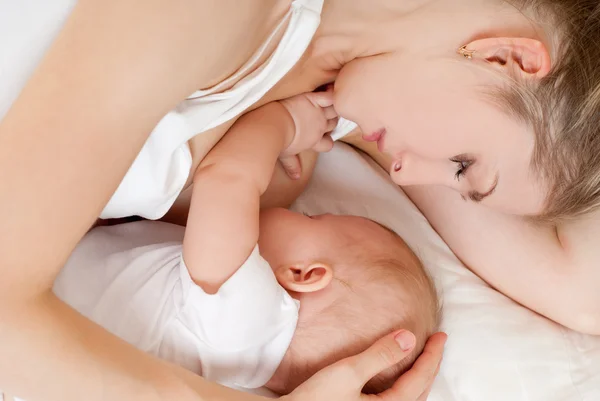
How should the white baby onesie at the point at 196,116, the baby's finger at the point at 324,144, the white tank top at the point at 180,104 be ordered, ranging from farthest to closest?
the baby's finger at the point at 324,144 < the white baby onesie at the point at 196,116 < the white tank top at the point at 180,104

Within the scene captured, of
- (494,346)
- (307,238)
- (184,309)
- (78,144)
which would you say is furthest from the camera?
(494,346)

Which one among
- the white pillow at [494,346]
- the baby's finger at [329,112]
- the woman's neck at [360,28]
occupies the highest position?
the woman's neck at [360,28]

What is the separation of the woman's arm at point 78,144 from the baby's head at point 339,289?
14.8 inches

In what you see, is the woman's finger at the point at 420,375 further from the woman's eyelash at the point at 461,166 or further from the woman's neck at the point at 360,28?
the woman's neck at the point at 360,28

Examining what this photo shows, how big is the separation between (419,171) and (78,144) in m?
0.64

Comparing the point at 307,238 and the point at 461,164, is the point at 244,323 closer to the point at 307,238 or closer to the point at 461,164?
the point at 307,238

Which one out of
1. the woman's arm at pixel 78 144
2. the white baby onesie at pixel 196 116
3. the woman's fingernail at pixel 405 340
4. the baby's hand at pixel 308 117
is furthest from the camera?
the baby's hand at pixel 308 117

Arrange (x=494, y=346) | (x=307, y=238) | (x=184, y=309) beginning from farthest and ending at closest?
(x=494, y=346)
(x=307, y=238)
(x=184, y=309)

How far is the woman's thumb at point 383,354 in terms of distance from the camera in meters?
1.05

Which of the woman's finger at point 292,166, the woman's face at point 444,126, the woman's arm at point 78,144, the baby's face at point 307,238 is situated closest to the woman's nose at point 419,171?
the woman's face at point 444,126

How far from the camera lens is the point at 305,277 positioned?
1162mm

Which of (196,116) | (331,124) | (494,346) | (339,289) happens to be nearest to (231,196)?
(196,116)

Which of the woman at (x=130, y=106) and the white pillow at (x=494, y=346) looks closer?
the woman at (x=130, y=106)

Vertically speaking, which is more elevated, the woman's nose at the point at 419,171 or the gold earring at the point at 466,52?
the gold earring at the point at 466,52
